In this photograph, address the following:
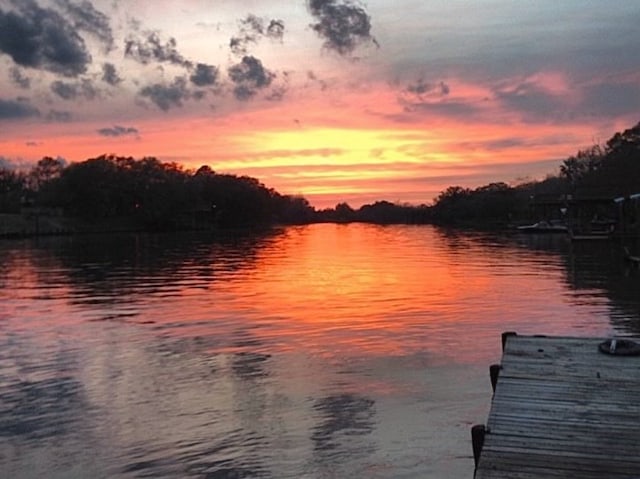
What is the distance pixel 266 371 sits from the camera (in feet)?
41.7

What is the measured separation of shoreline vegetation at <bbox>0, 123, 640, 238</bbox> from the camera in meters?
116

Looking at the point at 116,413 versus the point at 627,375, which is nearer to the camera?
the point at 627,375

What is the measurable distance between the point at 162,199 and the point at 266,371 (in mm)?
122244

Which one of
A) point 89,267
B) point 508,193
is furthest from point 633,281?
point 508,193

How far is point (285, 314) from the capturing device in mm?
20094

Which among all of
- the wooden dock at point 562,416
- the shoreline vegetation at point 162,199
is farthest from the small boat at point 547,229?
the wooden dock at point 562,416

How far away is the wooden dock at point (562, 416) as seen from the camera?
6.07 m

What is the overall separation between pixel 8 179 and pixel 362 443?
6130 inches

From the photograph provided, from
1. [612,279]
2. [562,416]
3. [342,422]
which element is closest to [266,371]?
[342,422]

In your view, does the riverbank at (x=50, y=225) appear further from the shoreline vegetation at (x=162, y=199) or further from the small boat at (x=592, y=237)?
the small boat at (x=592, y=237)

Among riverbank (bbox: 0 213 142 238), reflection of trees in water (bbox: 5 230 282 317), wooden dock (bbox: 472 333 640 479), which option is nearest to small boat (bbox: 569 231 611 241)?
reflection of trees in water (bbox: 5 230 282 317)

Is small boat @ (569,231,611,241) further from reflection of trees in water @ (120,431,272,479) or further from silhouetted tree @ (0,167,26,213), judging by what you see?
silhouetted tree @ (0,167,26,213)

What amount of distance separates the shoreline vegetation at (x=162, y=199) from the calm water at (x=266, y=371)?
6630 centimetres

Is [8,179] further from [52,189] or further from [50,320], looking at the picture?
[50,320]
